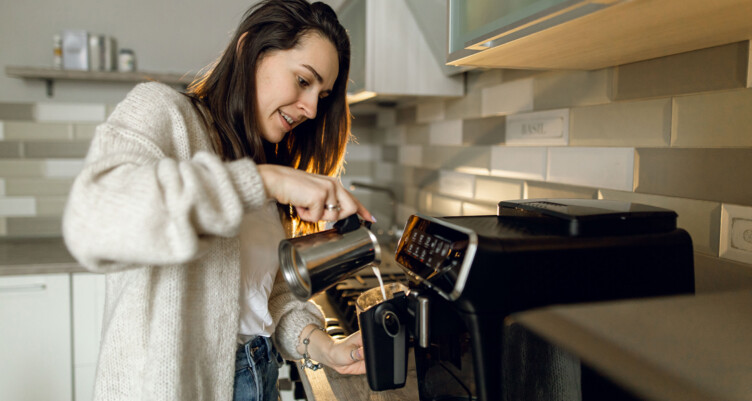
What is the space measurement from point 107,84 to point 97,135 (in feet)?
7.14

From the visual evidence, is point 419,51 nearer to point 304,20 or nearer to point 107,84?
point 304,20

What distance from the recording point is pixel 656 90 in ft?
3.05

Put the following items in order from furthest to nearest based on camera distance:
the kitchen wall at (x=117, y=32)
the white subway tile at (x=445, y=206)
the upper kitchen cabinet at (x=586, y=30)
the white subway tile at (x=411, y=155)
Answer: the kitchen wall at (x=117, y=32), the white subway tile at (x=411, y=155), the white subway tile at (x=445, y=206), the upper kitchen cabinet at (x=586, y=30)

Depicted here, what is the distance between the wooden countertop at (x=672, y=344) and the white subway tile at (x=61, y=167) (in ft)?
8.21

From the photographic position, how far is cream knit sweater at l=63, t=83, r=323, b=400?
1.98 ft

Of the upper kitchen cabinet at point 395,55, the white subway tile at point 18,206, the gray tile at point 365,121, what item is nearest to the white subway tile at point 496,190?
the upper kitchen cabinet at point 395,55

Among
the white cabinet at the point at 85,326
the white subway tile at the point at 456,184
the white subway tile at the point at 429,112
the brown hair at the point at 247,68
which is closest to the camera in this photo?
the brown hair at the point at 247,68

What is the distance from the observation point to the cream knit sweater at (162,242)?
60 cm

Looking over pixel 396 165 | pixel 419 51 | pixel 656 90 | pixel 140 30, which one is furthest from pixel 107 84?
pixel 656 90

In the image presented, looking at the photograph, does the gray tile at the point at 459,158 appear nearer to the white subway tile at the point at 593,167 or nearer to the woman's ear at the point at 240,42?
the white subway tile at the point at 593,167

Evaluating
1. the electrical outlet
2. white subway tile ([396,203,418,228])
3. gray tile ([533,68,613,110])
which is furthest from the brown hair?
white subway tile ([396,203,418,228])

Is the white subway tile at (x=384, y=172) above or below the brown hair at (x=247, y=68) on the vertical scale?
below

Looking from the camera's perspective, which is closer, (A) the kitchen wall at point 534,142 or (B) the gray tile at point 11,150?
(A) the kitchen wall at point 534,142

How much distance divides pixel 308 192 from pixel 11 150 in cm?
249
